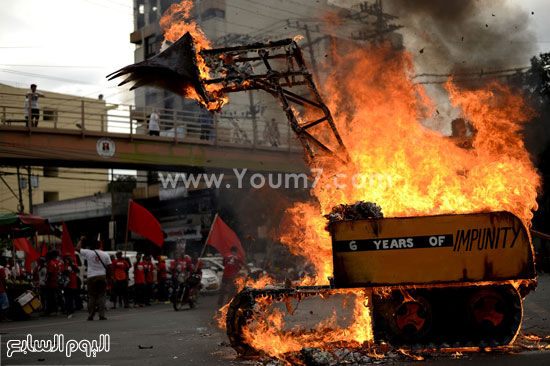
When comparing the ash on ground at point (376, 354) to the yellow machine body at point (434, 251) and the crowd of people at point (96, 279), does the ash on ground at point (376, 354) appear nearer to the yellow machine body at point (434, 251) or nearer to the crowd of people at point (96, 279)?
the yellow machine body at point (434, 251)

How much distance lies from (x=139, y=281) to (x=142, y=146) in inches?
407

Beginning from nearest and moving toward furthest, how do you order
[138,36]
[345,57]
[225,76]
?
[225,76]
[345,57]
[138,36]

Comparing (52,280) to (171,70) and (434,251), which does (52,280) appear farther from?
(434,251)

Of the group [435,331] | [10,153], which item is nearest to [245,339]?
[435,331]

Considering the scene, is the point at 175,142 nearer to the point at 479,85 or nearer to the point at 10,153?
the point at 10,153

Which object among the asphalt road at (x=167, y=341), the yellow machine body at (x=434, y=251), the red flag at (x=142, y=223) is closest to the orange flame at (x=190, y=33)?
the yellow machine body at (x=434, y=251)

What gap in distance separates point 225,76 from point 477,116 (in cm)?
481

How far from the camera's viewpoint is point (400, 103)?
1145 cm

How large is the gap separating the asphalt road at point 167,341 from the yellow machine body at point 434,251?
1.07 metres

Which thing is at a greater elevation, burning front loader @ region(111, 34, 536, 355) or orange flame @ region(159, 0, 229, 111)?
orange flame @ region(159, 0, 229, 111)

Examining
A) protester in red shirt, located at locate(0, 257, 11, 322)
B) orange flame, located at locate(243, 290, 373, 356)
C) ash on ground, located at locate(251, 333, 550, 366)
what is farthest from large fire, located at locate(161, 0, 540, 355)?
protester in red shirt, located at locate(0, 257, 11, 322)

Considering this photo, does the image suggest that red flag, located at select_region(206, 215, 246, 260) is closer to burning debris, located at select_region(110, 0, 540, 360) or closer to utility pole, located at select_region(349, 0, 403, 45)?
utility pole, located at select_region(349, 0, 403, 45)

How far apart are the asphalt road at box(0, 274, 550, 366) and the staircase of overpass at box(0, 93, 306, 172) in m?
Result: 11.2

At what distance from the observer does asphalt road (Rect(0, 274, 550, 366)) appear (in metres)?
7.75
